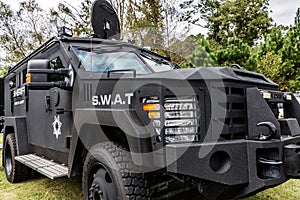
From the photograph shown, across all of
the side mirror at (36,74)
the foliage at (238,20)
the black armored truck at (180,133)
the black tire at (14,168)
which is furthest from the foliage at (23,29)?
the black armored truck at (180,133)

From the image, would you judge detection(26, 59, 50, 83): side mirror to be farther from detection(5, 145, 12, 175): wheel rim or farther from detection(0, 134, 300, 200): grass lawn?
detection(5, 145, 12, 175): wheel rim

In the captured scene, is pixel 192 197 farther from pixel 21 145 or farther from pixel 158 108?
pixel 21 145

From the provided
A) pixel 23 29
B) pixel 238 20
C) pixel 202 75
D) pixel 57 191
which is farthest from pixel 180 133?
pixel 238 20

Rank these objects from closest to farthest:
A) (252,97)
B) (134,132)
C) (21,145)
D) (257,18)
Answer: (134,132) → (252,97) → (21,145) → (257,18)

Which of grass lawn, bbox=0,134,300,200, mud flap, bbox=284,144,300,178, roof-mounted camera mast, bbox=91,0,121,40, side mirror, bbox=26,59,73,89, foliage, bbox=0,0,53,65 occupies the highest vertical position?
foliage, bbox=0,0,53,65

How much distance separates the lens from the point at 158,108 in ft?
7.50

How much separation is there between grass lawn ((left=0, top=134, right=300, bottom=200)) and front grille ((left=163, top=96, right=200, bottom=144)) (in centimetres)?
211

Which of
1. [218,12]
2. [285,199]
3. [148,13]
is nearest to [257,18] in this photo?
[218,12]

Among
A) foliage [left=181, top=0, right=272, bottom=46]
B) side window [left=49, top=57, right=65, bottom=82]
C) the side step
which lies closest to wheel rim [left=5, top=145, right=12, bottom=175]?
the side step

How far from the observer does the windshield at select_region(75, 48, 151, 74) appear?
3.47 m

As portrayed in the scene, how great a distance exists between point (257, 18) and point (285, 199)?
25.6 meters

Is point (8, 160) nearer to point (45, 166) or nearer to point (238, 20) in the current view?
point (45, 166)

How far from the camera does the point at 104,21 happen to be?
519cm

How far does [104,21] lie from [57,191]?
2827 mm
